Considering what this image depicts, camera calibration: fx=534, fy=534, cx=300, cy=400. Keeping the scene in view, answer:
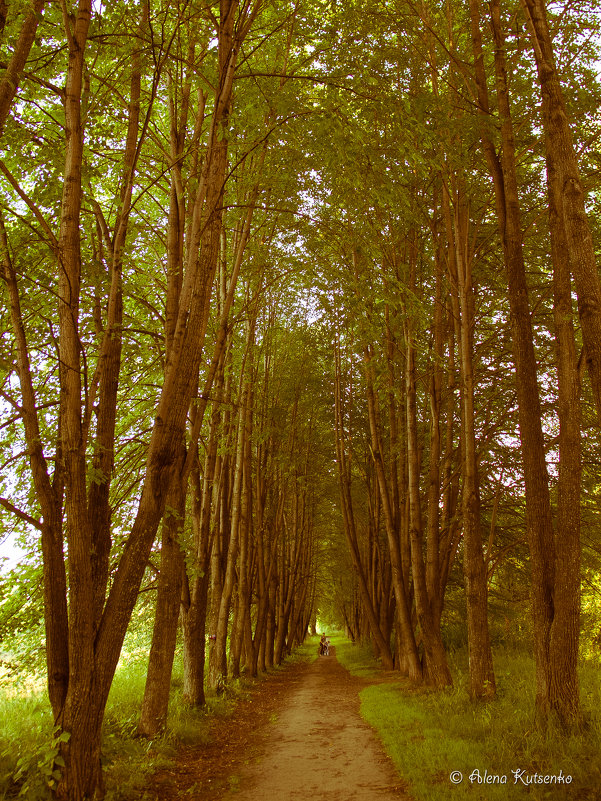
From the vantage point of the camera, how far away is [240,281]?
13961 millimetres

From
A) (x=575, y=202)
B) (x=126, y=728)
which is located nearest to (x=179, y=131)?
(x=575, y=202)

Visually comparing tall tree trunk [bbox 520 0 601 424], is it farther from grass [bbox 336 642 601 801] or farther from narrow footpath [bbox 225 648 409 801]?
narrow footpath [bbox 225 648 409 801]

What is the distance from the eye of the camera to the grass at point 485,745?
184 inches

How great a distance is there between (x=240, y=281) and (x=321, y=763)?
1071 cm

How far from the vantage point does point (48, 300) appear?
20.5 ft

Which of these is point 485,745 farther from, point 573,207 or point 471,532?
point 573,207

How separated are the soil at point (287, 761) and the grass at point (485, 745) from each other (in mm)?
308

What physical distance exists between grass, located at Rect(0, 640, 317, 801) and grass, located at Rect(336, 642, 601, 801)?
2773 mm

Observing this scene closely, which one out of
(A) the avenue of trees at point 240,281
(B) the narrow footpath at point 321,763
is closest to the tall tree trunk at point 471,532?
(A) the avenue of trees at point 240,281

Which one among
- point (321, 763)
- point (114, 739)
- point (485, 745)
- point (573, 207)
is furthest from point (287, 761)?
point (573, 207)

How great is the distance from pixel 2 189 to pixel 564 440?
800cm

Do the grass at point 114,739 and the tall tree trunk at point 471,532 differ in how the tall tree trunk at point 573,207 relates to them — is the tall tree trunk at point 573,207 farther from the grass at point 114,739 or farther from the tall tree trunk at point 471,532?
the grass at point 114,739

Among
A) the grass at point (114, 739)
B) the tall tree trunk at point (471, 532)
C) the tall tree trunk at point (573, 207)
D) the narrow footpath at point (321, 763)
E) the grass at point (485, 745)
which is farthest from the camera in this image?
the tall tree trunk at point (471, 532)

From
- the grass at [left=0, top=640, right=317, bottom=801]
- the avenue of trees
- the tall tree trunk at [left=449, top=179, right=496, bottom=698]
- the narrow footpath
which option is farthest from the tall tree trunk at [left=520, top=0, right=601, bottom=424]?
the grass at [left=0, top=640, right=317, bottom=801]
